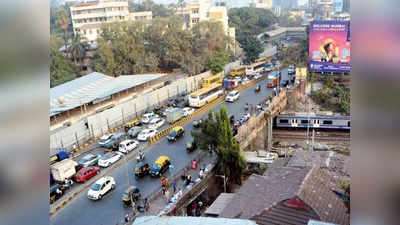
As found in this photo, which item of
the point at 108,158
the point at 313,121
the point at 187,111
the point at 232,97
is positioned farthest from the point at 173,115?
the point at 313,121

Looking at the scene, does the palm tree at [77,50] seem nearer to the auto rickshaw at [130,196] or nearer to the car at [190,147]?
the car at [190,147]

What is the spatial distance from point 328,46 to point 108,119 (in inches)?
349

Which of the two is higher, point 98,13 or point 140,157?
point 98,13

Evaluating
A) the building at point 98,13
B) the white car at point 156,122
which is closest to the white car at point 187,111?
the white car at point 156,122

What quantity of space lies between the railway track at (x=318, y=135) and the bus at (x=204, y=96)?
3.01m

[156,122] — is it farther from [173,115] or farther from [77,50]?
[77,50]

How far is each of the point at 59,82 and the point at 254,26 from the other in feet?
60.8

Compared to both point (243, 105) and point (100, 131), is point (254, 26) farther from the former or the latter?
point (100, 131)

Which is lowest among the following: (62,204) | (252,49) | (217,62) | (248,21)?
(62,204)

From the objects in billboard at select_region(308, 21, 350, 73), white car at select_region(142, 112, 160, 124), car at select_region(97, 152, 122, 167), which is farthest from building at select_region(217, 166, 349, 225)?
billboard at select_region(308, 21, 350, 73)

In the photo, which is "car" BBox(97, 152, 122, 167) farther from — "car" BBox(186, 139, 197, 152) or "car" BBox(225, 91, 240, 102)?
"car" BBox(225, 91, 240, 102)

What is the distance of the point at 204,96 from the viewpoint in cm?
1310

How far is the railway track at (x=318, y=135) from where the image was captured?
10891mm
